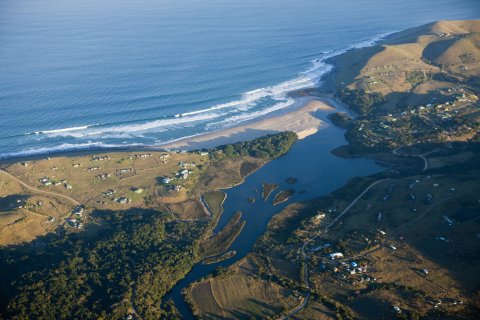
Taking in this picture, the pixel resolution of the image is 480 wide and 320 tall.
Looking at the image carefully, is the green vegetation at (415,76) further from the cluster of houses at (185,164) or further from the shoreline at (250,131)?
the cluster of houses at (185,164)

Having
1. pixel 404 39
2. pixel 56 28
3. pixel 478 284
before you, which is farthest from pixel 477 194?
pixel 56 28

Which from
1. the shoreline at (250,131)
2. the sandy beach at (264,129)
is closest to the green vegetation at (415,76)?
the shoreline at (250,131)

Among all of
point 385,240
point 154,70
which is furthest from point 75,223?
point 154,70

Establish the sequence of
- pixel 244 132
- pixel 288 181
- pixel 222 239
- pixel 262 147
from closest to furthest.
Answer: pixel 222 239 → pixel 288 181 → pixel 262 147 → pixel 244 132

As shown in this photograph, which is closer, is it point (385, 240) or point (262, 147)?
point (385, 240)

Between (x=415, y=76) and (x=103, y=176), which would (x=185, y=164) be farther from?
(x=415, y=76)

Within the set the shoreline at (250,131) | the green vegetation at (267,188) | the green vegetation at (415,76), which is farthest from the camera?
the green vegetation at (415,76)

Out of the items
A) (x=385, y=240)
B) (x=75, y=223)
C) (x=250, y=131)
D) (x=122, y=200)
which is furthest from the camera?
(x=250, y=131)
